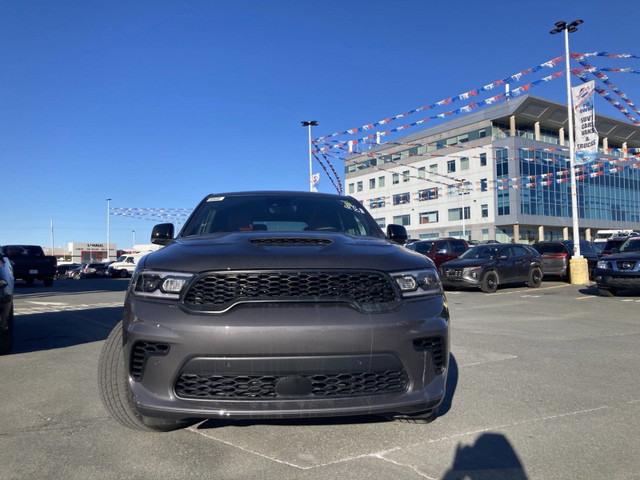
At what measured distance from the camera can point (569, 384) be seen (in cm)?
453

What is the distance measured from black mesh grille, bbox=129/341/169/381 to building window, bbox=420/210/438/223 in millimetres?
63087

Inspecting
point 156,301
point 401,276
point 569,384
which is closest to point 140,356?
point 156,301

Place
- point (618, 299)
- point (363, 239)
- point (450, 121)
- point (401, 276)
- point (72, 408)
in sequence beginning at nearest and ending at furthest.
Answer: point (401, 276) < point (363, 239) < point (72, 408) < point (618, 299) < point (450, 121)

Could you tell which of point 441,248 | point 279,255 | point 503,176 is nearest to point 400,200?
point 503,176

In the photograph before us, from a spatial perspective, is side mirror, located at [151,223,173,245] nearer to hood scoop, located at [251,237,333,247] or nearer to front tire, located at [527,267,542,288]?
hood scoop, located at [251,237,333,247]

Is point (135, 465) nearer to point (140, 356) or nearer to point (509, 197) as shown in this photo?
point (140, 356)

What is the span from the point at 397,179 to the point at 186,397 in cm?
6543

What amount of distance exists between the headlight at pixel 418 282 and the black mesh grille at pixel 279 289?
0.52 ft

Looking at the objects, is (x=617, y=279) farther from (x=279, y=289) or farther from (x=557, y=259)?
(x=279, y=289)

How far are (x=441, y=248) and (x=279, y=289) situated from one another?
18.6m

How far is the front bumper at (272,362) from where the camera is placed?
103 inches

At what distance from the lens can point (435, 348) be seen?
114 inches

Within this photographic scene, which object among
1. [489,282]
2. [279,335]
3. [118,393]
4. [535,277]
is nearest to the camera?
[279,335]

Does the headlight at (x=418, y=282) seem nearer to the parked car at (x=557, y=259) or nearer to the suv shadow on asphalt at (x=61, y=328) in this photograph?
the suv shadow on asphalt at (x=61, y=328)
